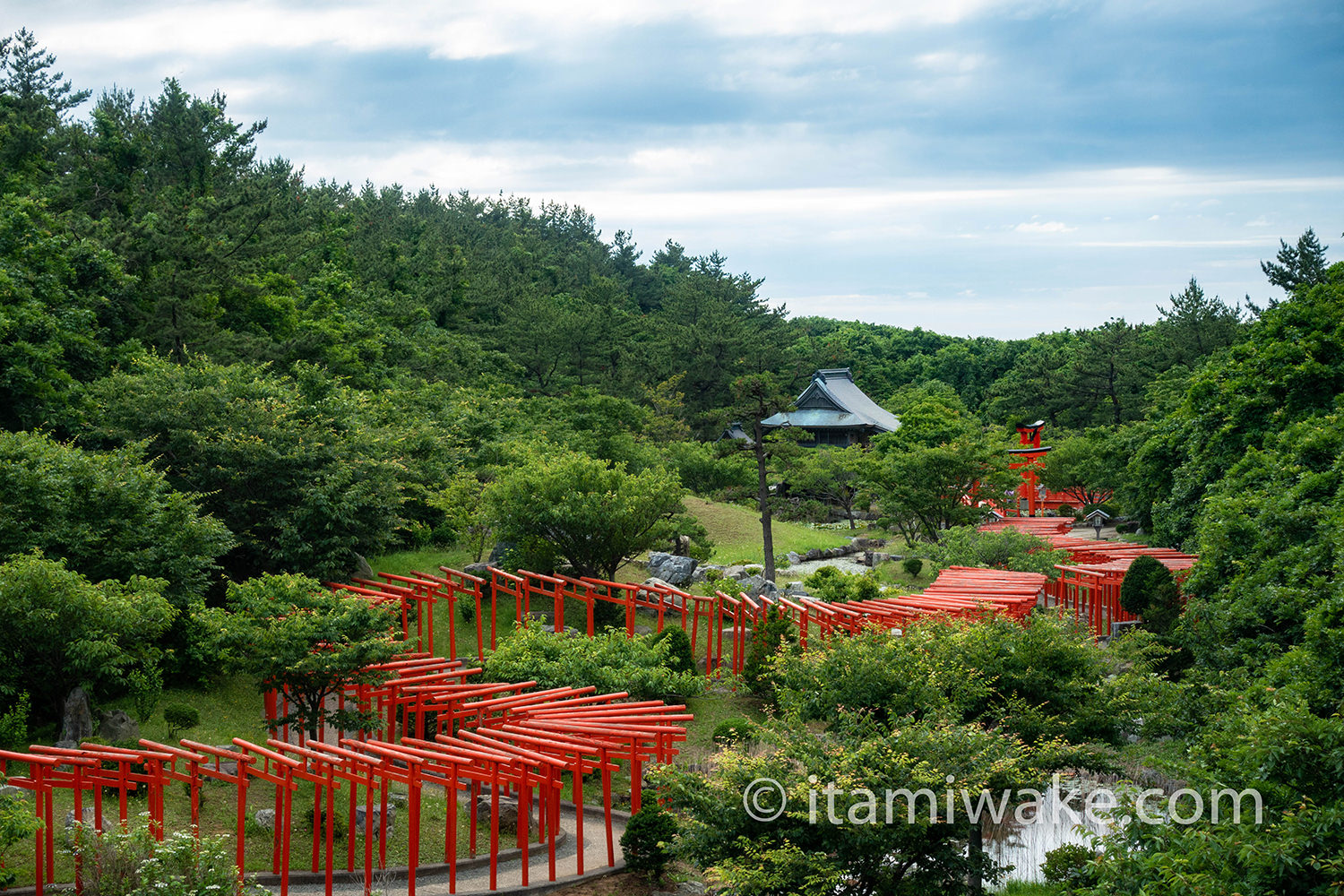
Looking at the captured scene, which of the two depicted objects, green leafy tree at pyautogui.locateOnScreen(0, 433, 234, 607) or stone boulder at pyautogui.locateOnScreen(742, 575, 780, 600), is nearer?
green leafy tree at pyautogui.locateOnScreen(0, 433, 234, 607)

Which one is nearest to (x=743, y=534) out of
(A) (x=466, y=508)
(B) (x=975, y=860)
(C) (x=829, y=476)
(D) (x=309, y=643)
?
(C) (x=829, y=476)

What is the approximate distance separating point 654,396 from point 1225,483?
1277 inches

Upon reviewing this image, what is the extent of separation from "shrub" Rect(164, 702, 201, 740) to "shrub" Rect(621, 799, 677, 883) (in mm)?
7490

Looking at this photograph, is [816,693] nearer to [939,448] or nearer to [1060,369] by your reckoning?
[939,448]

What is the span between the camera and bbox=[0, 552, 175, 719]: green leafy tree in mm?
13820

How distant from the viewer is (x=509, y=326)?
→ 51188 millimetres

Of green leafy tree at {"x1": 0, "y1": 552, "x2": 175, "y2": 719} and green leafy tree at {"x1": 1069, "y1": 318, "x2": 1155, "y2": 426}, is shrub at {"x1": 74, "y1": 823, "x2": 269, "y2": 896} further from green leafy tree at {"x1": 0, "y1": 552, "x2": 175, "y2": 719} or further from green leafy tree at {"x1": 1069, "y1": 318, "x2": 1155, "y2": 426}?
green leafy tree at {"x1": 1069, "y1": 318, "x2": 1155, "y2": 426}

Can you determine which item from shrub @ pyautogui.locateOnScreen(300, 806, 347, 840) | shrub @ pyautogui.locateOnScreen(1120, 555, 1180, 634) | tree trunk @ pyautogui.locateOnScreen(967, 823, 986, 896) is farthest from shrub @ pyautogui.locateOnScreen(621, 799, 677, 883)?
shrub @ pyautogui.locateOnScreen(1120, 555, 1180, 634)

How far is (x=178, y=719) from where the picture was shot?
15750 mm

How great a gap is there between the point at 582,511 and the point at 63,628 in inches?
439

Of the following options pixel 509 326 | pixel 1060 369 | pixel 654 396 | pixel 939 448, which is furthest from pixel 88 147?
pixel 1060 369

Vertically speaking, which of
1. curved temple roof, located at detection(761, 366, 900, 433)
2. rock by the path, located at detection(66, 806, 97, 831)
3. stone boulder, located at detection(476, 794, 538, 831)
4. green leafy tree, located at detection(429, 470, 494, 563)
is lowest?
stone boulder, located at detection(476, 794, 538, 831)

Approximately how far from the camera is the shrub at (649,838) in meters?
12.3

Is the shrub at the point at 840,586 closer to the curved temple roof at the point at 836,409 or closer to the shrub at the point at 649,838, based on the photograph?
the shrub at the point at 649,838
